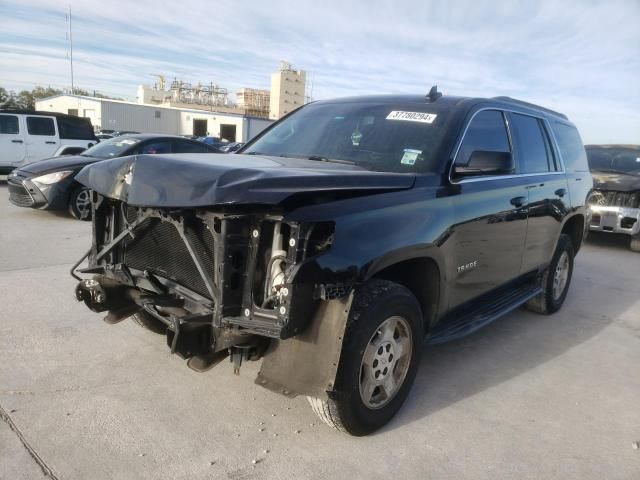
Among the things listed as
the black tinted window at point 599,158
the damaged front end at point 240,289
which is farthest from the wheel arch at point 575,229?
the black tinted window at point 599,158

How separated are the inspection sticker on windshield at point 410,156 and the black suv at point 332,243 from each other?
0.01 m

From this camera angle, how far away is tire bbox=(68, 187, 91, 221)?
8969mm

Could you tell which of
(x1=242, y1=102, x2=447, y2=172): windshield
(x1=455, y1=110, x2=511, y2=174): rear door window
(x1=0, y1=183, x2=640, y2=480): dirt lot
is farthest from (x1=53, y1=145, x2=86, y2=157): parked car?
(x1=455, y1=110, x2=511, y2=174): rear door window

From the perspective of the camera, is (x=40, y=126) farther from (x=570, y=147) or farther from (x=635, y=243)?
(x=635, y=243)

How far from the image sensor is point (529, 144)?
15.0 feet

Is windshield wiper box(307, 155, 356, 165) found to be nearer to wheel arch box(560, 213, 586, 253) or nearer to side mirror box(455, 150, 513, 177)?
side mirror box(455, 150, 513, 177)

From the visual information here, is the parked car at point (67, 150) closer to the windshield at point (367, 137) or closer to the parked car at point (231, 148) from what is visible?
the parked car at point (231, 148)

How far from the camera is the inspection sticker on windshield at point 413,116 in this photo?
3.62 metres

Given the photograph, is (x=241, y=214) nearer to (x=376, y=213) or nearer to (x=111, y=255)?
(x=376, y=213)

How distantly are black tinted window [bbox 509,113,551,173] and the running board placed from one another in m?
1.09

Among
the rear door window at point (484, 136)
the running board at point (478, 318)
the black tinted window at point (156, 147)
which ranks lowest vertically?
the running board at point (478, 318)

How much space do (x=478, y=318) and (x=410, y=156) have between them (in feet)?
4.36

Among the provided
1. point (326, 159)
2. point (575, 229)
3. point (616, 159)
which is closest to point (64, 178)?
point (326, 159)

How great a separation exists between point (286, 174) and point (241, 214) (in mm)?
291
